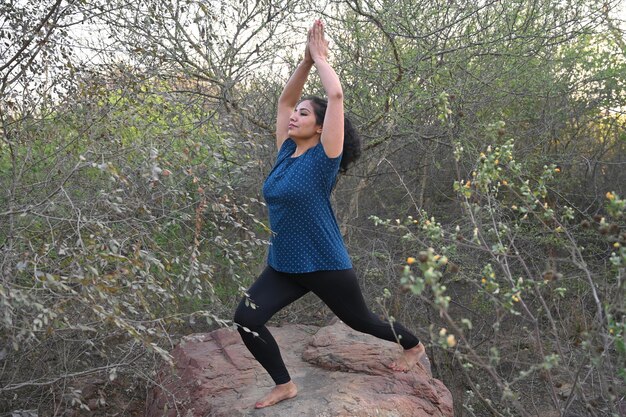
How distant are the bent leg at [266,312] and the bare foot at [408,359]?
648 millimetres

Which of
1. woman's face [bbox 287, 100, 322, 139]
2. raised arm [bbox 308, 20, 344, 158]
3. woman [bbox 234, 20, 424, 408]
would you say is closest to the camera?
raised arm [bbox 308, 20, 344, 158]

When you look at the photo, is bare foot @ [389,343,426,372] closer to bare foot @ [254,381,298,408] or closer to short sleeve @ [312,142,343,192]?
bare foot @ [254,381,298,408]

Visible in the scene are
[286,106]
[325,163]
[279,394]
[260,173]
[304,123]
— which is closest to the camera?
[325,163]

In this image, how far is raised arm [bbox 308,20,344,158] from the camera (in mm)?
3248

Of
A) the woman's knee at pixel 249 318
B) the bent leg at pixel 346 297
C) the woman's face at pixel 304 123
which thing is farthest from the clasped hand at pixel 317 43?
the woman's knee at pixel 249 318

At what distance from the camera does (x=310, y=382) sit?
12.9 feet

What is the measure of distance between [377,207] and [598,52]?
98.6 inches

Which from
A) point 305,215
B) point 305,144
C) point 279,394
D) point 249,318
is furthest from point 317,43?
point 279,394

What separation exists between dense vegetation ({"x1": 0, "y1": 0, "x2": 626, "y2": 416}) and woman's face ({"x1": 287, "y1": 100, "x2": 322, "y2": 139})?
1.56 feet

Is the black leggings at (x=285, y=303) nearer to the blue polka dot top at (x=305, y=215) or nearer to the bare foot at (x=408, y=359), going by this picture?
the blue polka dot top at (x=305, y=215)

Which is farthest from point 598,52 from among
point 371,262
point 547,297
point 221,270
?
point 221,270

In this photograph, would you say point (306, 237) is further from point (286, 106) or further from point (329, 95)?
point (286, 106)

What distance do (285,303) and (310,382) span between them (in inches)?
25.1

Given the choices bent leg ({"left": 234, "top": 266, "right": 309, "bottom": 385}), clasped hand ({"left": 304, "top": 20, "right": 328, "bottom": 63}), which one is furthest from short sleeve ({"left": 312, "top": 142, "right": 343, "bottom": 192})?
bent leg ({"left": 234, "top": 266, "right": 309, "bottom": 385})
